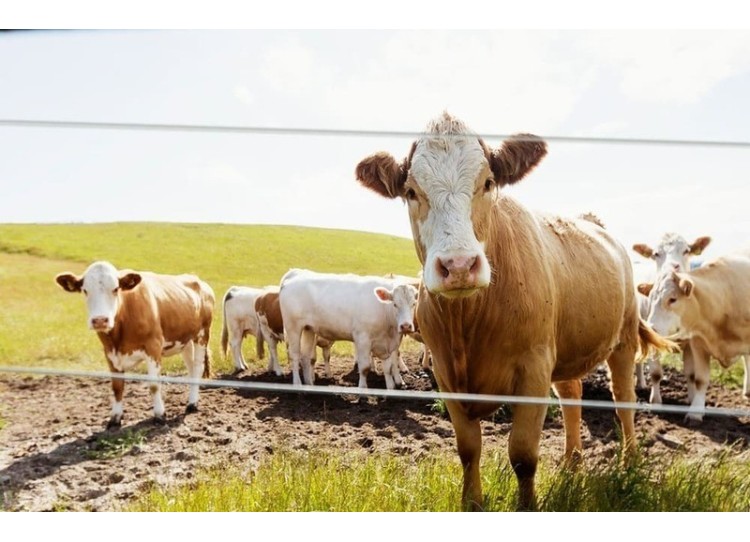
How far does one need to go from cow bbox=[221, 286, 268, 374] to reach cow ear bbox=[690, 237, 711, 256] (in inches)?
76.6

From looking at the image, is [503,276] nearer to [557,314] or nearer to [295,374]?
[557,314]

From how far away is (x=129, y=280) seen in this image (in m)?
2.92

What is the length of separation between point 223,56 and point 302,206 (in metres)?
0.73

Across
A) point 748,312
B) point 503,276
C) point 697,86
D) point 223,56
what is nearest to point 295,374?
point 503,276

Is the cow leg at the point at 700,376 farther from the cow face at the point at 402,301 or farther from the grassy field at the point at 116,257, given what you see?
the grassy field at the point at 116,257

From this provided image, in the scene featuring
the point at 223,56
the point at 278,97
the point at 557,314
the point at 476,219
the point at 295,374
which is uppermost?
the point at 223,56

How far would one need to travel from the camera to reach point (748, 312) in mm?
4305

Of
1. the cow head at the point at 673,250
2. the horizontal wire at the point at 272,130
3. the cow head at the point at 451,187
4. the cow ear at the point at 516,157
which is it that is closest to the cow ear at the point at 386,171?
the cow head at the point at 451,187

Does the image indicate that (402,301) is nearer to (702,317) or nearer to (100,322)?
(100,322)

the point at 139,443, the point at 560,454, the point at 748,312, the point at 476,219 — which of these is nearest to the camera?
the point at 476,219

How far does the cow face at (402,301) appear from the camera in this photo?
Answer: 126 inches

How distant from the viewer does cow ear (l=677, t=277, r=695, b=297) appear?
4062 mm

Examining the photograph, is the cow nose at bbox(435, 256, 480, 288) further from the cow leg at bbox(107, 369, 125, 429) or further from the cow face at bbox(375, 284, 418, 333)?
the cow leg at bbox(107, 369, 125, 429)

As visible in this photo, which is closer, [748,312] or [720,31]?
[720,31]
